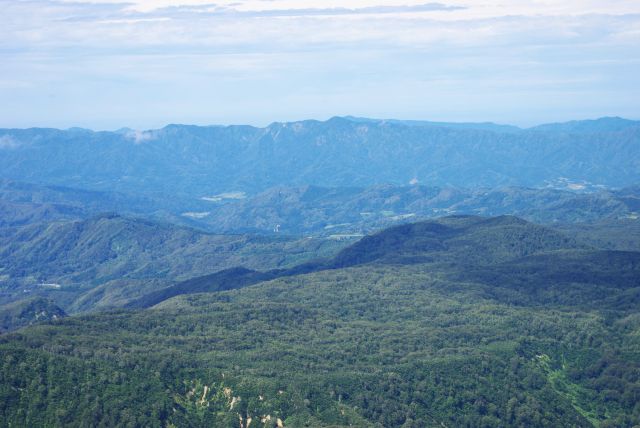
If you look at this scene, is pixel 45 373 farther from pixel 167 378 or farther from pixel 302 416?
pixel 302 416

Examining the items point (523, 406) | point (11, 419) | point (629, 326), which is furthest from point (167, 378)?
point (629, 326)

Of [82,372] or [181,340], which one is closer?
[82,372]

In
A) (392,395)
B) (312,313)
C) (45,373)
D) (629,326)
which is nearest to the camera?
(45,373)

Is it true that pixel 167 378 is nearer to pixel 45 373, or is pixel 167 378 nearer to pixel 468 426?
pixel 45 373

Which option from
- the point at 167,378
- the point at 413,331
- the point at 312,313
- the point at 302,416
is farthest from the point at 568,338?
the point at 167,378

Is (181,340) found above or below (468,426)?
above

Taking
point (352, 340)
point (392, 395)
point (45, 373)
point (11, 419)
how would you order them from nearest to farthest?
point (11, 419) < point (45, 373) < point (392, 395) < point (352, 340)
